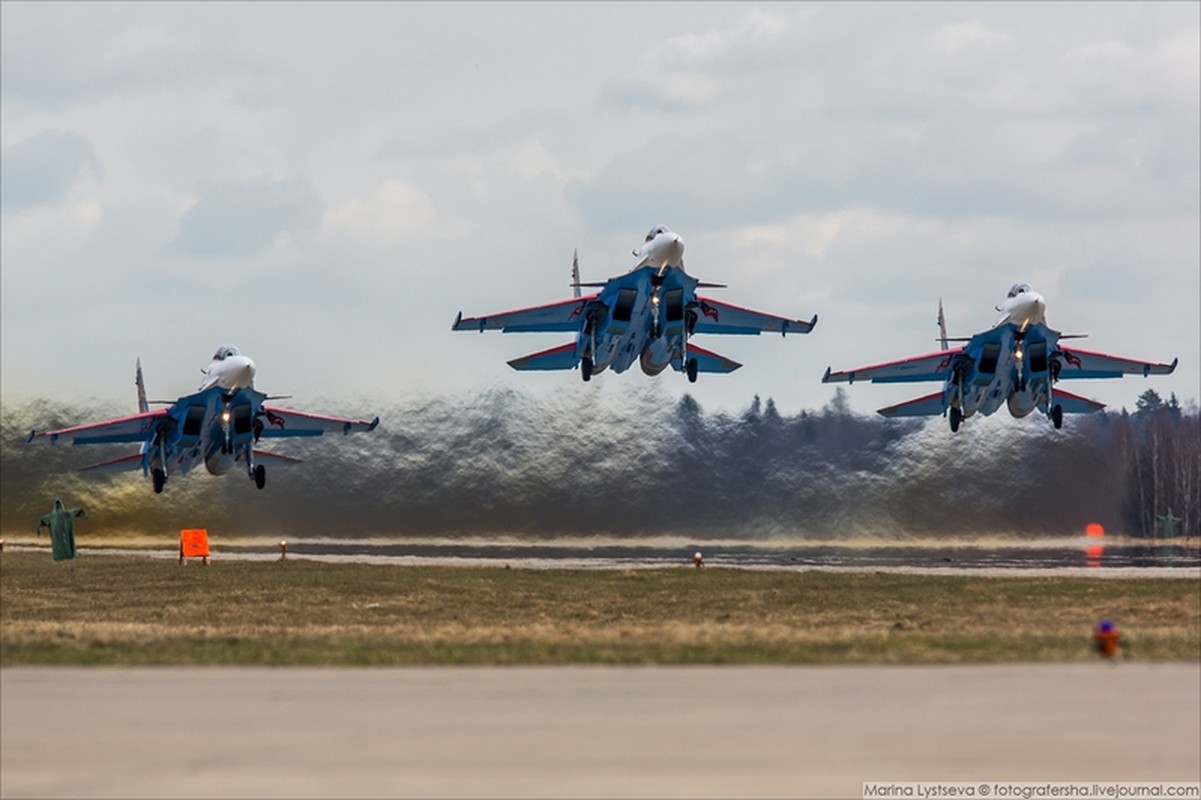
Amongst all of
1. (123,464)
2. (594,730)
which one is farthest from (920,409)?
(594,730)

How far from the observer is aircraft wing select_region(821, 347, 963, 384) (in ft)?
170

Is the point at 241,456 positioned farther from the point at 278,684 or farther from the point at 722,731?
the point at 722,731

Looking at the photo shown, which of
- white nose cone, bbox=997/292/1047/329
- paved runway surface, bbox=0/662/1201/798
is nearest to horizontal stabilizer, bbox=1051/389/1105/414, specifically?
white nose cone, bbox=997/292/1047/329

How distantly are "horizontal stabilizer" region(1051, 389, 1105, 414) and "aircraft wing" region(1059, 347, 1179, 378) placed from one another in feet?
2.43

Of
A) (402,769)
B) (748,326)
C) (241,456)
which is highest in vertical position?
(748,326)

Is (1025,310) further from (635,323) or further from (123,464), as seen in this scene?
(123,464)

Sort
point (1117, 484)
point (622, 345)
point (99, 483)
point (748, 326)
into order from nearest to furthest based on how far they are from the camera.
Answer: point (622, 345) → point (748, 326) → point (1117, 484) → point (99, 483)

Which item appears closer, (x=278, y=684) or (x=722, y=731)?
(x=722, y=731)

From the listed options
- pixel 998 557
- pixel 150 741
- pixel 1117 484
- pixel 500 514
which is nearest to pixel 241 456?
pixel 500 514

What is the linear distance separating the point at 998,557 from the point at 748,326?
9776mm

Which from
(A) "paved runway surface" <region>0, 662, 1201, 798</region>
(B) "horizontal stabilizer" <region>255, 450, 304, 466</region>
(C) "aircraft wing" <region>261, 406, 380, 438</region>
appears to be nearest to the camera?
(A) "paved runway surface" <region>0, 662, 1201, 798</region>

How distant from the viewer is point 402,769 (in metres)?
12.1

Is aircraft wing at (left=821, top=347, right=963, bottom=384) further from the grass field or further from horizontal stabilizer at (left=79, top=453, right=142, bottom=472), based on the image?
horizontal stabilizer at (left=79, top=453, right=142, bottom=472)

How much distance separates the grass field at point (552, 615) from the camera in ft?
Result: 64.3
